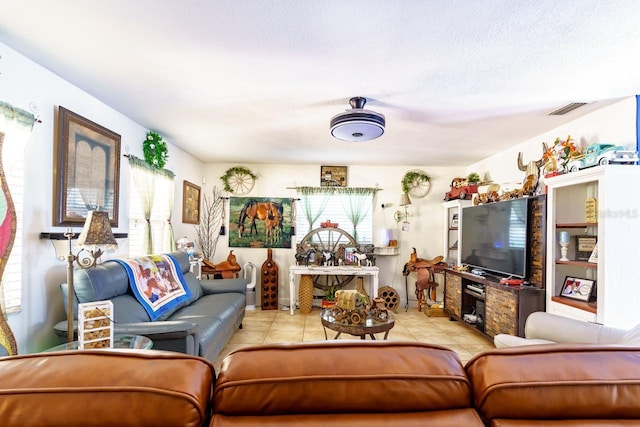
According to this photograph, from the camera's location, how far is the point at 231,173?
5.18 metres

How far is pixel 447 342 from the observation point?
3623 mm

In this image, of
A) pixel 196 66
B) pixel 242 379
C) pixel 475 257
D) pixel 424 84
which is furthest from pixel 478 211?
pixel 242 379

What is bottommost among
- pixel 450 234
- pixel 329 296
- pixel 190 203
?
pixel 329 296

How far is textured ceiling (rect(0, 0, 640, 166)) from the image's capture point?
157 centimetres

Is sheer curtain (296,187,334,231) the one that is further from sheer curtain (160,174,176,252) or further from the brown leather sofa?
the brown leather sofa

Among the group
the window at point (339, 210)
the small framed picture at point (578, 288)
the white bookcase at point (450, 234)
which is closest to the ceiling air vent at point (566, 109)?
the small framed picture at point (578, 288)

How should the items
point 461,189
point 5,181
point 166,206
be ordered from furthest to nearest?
point 461,189 < point 166,206 < point 5,181

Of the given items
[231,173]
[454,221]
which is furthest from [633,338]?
[231,173]

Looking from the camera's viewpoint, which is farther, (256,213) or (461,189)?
(256,213)

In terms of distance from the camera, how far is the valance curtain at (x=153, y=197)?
3.35m

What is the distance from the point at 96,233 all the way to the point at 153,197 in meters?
1.58

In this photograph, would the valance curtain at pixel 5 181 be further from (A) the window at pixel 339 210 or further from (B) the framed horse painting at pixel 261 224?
(A) the window at pixel 339 210

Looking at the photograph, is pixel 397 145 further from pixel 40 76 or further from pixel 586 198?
pixel 40 76

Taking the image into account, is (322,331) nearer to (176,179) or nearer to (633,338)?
(176,179)
